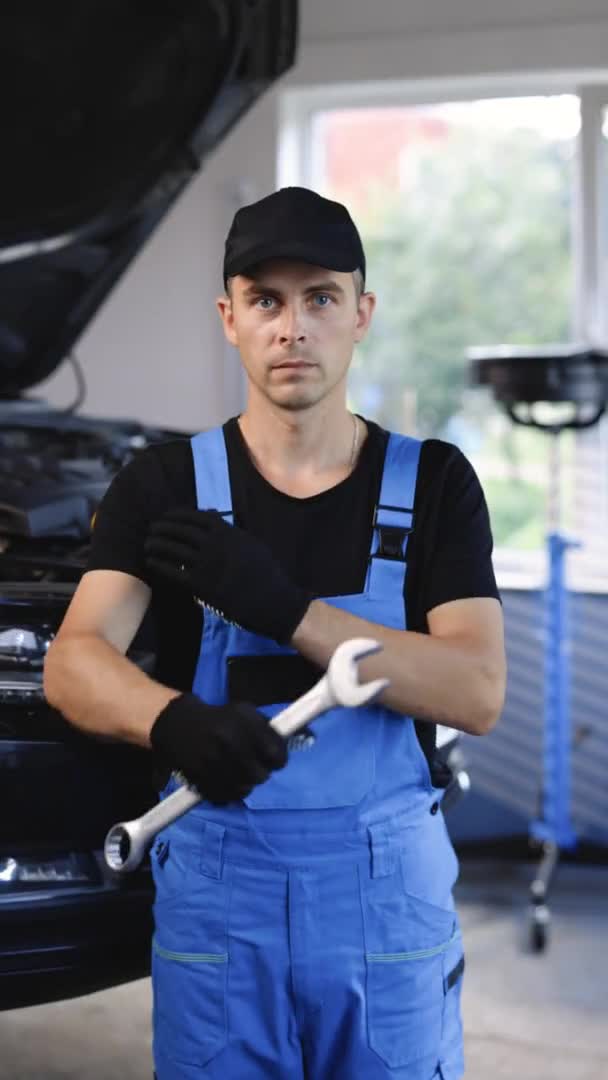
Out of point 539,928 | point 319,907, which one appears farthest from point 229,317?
point 539,928

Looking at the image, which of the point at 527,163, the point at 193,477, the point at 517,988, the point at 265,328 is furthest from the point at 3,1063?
the point at 527,163

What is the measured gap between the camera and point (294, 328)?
1.31m

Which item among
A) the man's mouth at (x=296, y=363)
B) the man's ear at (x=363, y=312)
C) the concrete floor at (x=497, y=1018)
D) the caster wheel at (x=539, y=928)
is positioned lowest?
the concrete floor at (x=497, y=1018)

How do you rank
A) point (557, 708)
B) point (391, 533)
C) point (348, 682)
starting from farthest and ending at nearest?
→ point (557, 708) < point (391, 533) < point (348, 682)

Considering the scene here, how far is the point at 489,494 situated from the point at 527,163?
2.99 feet

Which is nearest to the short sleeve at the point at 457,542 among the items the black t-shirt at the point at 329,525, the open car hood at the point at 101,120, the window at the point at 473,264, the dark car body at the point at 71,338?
the black t-shirt at the point at 329,525

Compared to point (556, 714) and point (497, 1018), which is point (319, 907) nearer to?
point (497, 1018)

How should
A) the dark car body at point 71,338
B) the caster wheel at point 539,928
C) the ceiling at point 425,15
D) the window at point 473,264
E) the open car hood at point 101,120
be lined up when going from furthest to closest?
1. the window at point 473,264
2. the ceiling at point 425,15
3. the caster wheel at point 539,928
4. the open car hood at point 101,120
5. the dark car body at point 71,338

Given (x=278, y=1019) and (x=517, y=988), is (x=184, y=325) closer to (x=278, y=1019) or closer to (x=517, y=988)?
(x=517, y=988)

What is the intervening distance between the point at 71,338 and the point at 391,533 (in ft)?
5.55

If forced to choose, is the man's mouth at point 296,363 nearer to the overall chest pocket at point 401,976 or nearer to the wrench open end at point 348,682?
the wrench open end at point 348,682

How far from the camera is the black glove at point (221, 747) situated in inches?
44.1

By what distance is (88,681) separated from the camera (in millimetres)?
1301

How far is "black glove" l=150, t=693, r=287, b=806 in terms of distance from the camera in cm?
112
